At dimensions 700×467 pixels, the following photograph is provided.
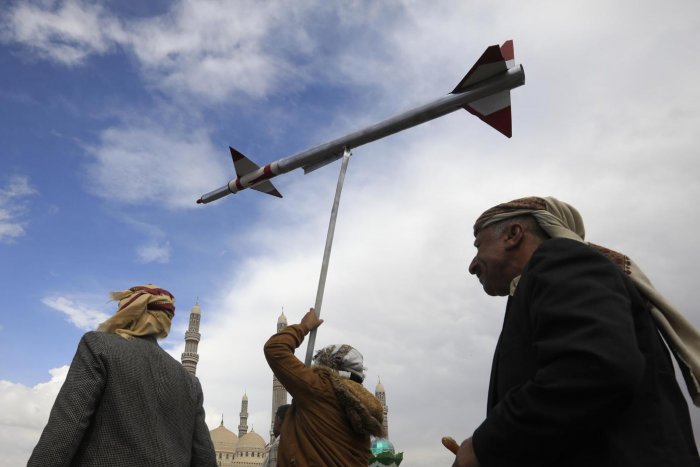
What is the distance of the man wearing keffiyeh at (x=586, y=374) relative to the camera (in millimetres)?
1119

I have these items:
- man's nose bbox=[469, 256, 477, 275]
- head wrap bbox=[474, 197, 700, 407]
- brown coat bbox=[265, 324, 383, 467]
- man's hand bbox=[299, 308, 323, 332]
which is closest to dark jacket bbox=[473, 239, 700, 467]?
head wrap bbox=[474, 197, 700, 407]

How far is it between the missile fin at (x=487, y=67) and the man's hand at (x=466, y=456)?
3.88 metres

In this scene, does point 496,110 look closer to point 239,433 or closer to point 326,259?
point 326,259

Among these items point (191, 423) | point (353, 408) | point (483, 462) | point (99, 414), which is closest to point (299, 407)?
point (353, 408)

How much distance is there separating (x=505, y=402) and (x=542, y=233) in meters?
0.64

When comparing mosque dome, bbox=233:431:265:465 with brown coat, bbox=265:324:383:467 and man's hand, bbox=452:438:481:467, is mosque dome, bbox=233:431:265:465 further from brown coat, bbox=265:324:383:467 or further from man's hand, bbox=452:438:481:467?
man's hand, bbox=452:438:481:467

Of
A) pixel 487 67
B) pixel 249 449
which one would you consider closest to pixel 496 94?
pixel 487 67

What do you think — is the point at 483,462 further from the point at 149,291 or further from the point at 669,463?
the point at 149,291

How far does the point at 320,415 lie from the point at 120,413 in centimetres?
91

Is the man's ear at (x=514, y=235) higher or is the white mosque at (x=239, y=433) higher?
the white mosque at (x=239, y=433)

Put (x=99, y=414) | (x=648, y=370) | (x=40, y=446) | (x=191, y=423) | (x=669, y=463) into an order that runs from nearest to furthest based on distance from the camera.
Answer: (x=669, y=463) < (x=648, y=370) < (x=40, y=446) < (x=99, y=414) < (x=191, y=423)

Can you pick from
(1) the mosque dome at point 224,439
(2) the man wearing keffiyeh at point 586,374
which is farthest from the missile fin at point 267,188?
(1) the mosque dome at point 224,439

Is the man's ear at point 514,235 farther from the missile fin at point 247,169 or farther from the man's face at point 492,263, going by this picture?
the missile fin at point 247,169

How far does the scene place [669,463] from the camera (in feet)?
3.57
